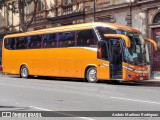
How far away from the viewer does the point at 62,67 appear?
26844 millimetres

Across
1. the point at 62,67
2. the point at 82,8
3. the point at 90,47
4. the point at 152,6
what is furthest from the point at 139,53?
the point at 82,8

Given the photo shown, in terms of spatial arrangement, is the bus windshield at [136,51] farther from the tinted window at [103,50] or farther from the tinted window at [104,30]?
the tinted window at [103,50]

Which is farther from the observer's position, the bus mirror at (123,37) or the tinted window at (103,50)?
the tinted window at (103,50)

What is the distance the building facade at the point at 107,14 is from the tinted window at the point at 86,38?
7259mm

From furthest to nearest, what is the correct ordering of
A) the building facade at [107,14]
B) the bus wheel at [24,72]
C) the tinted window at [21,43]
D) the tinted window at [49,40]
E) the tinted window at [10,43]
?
the tinted window at [10,43] < the bus wheel at [24,72] < the tinted window at [21,43] < the building facade at [107,14] < the tinted window at [49,40]

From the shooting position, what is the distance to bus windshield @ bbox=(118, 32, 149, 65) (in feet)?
72.6

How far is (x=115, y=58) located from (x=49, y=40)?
659 cm

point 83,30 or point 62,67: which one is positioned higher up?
point 83,30

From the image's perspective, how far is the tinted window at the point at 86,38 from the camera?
78.2 ft

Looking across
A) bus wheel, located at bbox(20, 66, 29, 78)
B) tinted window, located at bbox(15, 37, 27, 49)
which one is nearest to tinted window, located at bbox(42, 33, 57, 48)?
tinted window, located at bbox(15, 37, 27, 49)

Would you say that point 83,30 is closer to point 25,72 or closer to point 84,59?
point 84,59

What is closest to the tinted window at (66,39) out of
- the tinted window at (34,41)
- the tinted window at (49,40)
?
the tinted window at (49,40)

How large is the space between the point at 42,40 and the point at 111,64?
23.9ft

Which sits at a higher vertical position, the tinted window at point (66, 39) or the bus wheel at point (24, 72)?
the tinted window at point (66, 39)
